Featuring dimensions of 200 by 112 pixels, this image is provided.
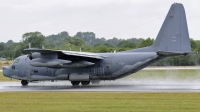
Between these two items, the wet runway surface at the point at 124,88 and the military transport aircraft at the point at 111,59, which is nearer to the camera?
the wet runway surface at the point at 124,88
